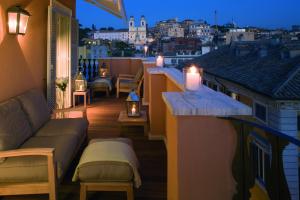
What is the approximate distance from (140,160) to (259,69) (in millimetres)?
16189

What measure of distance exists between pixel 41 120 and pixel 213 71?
2135 centimetres

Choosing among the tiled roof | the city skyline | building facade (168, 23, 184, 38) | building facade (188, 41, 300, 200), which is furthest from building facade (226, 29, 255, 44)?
the city skyline

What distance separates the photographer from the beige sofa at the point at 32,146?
2.79m

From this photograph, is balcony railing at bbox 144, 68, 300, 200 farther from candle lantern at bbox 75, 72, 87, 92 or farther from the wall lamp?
candle lantern at bbox 75, 72, 87, 92

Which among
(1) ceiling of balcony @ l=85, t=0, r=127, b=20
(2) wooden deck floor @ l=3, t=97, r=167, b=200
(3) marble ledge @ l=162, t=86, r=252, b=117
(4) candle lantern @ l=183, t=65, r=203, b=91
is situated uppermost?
(1) ceiling of balcony @ l=85, t=0, r=127, b=20

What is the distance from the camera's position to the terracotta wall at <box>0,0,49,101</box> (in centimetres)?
393

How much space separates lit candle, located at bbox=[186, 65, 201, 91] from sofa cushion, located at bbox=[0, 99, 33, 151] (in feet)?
5.21

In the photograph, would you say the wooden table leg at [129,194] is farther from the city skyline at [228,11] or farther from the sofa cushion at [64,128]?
the city skyline at [228,11]

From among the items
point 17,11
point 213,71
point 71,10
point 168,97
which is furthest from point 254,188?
point 213,71

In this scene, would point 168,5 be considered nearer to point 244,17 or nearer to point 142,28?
point 244,17

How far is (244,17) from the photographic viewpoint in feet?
191

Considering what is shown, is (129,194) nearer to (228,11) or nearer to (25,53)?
(25,53)

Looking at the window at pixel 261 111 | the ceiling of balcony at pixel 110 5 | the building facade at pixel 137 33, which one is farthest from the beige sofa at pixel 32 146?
the building facade at pixel 137 33

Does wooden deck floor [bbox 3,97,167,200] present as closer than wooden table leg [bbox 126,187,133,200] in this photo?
No
